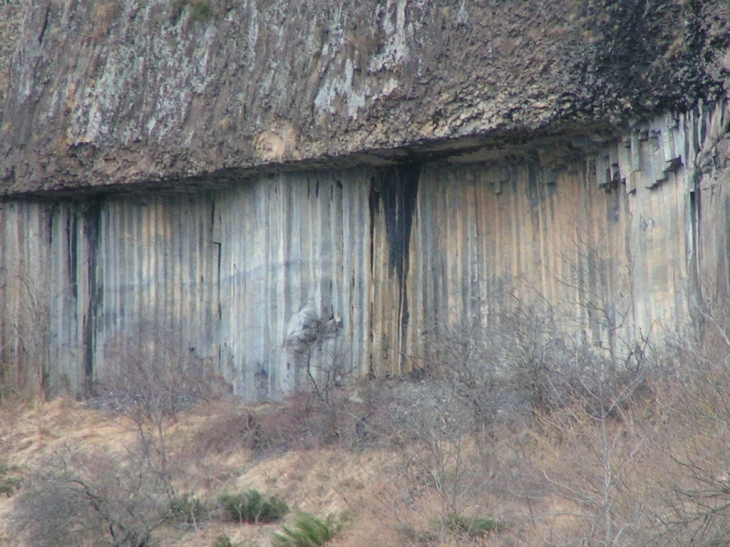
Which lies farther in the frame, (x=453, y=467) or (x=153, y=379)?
(x=153, y=379)

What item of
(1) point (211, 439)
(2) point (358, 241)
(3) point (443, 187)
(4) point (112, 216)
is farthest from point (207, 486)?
(4) point (112, 216)

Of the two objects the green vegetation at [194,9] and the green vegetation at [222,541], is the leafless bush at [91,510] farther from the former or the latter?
the green vegetation at [194,9]

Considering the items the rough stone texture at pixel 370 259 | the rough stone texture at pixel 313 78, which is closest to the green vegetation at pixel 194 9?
the rough stone texture at pixel 313 78

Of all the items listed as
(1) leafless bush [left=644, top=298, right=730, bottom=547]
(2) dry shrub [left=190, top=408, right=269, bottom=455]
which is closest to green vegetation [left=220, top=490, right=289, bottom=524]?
(2) dry shrub [left=190, top=408, right=269, bottom=455]

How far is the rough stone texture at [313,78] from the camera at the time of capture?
11406 mm

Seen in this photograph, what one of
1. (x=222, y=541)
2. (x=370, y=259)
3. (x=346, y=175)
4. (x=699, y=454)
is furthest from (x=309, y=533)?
(x=346, y=175)

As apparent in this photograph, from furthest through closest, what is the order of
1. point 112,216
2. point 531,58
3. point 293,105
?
point 112,216, point 293,105, point 531,58

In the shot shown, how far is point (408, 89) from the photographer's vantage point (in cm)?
1271

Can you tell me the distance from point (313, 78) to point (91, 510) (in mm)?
6029

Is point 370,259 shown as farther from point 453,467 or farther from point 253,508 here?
point 453,467

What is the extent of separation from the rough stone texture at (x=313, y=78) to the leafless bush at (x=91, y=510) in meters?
4.72

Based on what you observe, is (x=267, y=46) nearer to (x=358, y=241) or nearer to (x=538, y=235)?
(x=358, y=241)

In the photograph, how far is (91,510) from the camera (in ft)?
36.4

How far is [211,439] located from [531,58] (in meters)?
5.93
